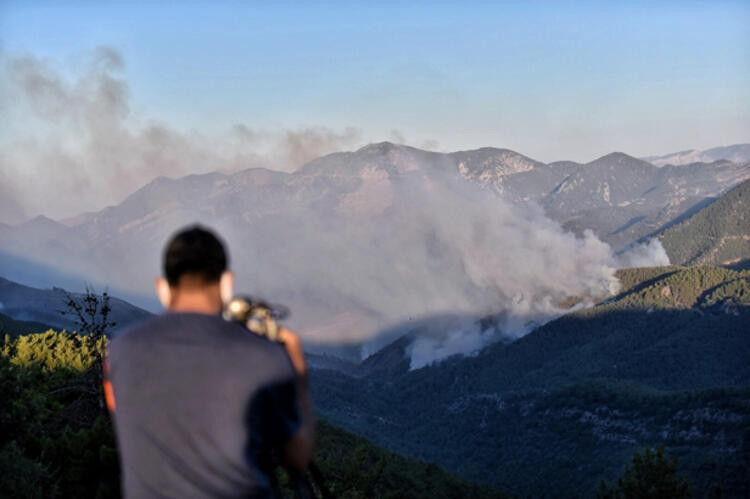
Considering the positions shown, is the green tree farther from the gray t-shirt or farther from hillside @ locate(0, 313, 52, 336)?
the gray t-shirt

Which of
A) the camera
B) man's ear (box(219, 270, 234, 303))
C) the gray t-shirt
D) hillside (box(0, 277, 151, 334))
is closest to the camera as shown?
the gray t-shirt

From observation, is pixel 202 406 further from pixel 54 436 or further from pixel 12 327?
pixel 12 327

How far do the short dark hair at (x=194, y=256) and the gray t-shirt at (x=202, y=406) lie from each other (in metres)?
0.32

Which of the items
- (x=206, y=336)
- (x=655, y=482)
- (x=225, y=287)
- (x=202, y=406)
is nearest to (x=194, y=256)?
(x=225, y=287)

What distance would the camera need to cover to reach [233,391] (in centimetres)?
493

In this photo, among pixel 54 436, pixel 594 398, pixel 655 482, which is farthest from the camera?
pixel 594 398

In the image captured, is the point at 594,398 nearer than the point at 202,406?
No

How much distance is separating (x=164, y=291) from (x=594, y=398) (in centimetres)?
11515

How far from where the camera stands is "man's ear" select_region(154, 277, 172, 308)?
5281 millimetres

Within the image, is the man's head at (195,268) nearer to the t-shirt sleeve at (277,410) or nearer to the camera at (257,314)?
the camera at (257,314)

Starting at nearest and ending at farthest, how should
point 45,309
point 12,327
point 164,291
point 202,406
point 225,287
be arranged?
1. point 202,406
2. point 225,287
3. point 164,291
4. point 12,327
5. point 45,309

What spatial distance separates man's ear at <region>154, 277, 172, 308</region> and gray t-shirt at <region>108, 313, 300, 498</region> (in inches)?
12.0

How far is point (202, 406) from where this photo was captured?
→ 4.95m

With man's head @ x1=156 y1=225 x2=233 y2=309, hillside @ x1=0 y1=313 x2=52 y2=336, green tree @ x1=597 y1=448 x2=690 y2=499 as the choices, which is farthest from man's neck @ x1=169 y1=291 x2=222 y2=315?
hillside @ x1=0 y1=313 x2=52 y2=336
